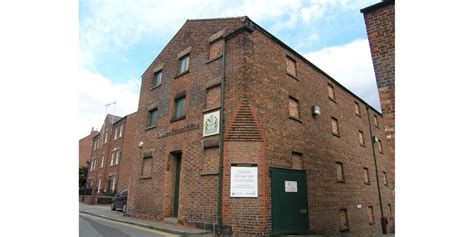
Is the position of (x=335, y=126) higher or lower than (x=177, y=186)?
higher

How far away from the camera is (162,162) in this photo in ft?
46.1

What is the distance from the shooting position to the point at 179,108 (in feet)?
47.9

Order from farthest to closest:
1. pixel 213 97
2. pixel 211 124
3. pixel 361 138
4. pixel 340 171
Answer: pixel 361 138 < pixel 340 171 < pixel 213 97 < pixel 211 124

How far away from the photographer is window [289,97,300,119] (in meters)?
13.8

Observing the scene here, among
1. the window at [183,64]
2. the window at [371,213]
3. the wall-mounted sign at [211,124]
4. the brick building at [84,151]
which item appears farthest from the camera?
the brick building at [84,151]

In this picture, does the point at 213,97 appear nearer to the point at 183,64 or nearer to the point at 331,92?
the point at 183,64

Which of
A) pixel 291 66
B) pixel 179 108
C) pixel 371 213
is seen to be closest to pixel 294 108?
pixel 291 66

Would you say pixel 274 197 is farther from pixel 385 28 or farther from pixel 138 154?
pixel 138 154

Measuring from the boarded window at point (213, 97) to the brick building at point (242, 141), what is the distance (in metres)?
0.05

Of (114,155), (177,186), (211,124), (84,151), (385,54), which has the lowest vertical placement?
(177,186)

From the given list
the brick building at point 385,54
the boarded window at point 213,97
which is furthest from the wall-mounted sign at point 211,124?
the brick building at point 385,54

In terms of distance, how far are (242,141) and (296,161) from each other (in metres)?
3.33

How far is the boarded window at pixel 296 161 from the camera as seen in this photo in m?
12.6

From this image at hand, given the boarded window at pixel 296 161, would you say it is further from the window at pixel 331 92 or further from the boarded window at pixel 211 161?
the window at pixel 331 92
